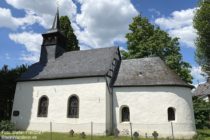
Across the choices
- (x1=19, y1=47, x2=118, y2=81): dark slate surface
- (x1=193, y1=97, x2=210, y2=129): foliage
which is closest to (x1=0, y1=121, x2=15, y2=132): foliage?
(x1=19, y1=47, x2=118, y2=81): dark slate surface

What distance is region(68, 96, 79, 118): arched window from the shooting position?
776 inches

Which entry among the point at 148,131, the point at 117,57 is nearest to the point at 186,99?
the point at 148,131

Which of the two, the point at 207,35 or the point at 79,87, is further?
the point at 207,35

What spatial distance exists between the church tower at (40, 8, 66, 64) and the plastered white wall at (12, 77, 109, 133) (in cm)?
414

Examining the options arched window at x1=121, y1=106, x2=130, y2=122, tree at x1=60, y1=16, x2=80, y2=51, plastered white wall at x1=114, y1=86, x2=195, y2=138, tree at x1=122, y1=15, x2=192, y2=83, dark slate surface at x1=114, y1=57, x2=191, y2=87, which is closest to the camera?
plastered white wall at x1=114, y1=86, x2=195, y2=138

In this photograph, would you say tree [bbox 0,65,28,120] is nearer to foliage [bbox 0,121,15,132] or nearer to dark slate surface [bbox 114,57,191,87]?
foliage [bbox 0,121,15,132]

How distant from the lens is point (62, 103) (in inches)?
797

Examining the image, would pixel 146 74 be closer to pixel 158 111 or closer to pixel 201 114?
pixel 158 111

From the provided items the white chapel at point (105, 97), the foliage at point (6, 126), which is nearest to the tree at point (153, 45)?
the white chapel at point (105, 97)

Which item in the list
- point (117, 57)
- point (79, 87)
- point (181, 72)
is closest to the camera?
point (79, 87)

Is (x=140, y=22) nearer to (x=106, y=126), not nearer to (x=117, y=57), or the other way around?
(x=117, y=57)

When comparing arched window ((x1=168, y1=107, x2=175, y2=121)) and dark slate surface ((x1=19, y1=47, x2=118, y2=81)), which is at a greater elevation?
dark slate surface ((x1=19, y1=47, x2=118, y2=81))

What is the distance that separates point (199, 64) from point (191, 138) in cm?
921

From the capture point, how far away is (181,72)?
27.3m
